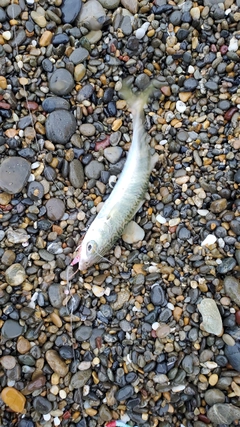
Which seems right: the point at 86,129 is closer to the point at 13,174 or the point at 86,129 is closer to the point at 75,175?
the point at 75,175

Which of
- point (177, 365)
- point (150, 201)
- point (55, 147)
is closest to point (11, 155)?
point (55, 147)

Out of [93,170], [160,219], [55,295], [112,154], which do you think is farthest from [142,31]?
[55,295]

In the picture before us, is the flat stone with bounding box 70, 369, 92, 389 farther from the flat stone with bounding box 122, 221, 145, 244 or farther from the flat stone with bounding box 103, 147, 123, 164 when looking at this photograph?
the flat stone with bounding box 103, 147, 123, 164

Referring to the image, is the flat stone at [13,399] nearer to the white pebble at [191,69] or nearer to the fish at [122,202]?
the fish at [122,202]

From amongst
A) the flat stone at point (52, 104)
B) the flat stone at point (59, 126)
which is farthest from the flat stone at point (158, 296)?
the flat stone at point (52, 104)

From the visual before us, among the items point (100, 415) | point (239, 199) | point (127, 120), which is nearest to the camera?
point (100, 415)

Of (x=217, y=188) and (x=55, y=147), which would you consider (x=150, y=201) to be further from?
(x=55, y=147)

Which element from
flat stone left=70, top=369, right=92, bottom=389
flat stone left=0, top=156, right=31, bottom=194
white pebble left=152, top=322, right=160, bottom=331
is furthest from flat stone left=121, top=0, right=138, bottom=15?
flat stone left=70, top=369, right=92, bottom=389
